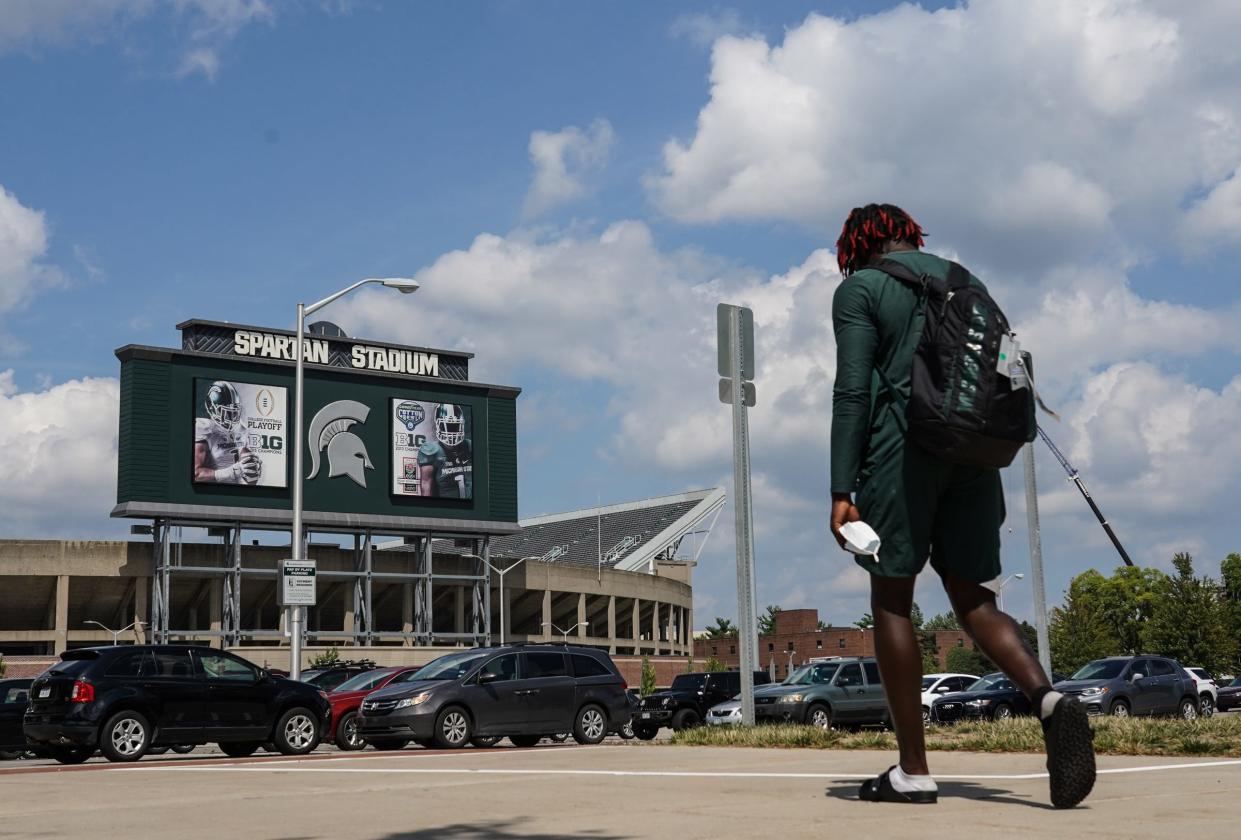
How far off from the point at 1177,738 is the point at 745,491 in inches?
317

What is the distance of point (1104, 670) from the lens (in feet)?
95.7

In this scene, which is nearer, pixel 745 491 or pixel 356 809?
pixel 356 809

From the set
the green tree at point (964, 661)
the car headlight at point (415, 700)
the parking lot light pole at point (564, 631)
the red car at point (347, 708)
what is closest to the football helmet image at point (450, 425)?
the parking lot light pole at point (564, 631)

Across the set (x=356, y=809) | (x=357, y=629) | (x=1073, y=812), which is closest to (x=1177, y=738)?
(x=1073, y=812)

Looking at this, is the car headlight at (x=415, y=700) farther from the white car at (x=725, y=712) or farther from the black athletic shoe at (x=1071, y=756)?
the black athletic shoe at (x=1071, y=756)

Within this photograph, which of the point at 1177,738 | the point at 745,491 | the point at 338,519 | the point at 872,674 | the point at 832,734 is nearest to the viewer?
the point at 1177,738

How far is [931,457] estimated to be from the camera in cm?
522

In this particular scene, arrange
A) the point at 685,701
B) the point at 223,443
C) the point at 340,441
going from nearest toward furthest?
the point at 685,701 → the point at 223,443 → the point at 340,441

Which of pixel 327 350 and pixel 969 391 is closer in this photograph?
pixel 969 391

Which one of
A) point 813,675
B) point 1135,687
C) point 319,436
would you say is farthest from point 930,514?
point 319,436

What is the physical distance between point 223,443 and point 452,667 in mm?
43705

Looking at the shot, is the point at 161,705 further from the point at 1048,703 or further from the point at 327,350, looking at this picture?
the point at 327,350

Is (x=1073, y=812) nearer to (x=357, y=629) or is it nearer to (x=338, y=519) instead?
(x=338, y=519)

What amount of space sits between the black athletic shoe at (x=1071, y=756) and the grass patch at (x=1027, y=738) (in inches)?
153
